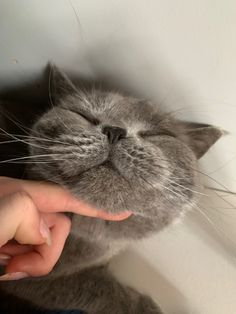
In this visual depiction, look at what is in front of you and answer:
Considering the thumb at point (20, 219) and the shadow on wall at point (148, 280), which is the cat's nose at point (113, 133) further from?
the shadow on wall at point (148, 280)

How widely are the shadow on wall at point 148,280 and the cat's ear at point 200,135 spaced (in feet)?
1.16

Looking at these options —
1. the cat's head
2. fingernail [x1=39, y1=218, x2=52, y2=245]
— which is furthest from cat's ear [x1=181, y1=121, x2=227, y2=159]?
fingernail [x1=39, y1=218, x2=52, y2=245]

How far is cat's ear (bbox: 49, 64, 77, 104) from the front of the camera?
1.07 meters

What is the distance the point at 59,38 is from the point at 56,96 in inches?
7.6

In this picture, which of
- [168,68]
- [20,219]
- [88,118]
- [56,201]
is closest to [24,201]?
[20,219]

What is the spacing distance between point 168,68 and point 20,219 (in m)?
0.51

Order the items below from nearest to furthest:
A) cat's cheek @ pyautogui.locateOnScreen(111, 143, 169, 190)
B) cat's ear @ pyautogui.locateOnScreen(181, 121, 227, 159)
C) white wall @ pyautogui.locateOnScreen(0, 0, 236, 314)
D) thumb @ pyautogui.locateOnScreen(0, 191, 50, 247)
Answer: thumb @ pyautogui.locateOnScreen(0, 191, 50, 247) < cat's cheek @ pyautogui.locateOnScreen(111, 143, 169, 190) < white wall @ pyautogui.locateOnScreen(0, 0, 236, 314) < cat's ear @ pyautogui.locateOnScreen(181, 121, 227, 159)

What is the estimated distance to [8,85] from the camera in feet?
3.87

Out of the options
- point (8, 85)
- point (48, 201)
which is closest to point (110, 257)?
point (48, 201)

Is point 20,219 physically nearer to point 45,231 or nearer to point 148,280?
point 45,231

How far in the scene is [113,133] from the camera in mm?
791

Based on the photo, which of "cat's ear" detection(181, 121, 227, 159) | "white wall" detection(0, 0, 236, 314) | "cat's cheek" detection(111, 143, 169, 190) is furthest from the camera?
"cat's ear" detection(181, 121, 227, 159)

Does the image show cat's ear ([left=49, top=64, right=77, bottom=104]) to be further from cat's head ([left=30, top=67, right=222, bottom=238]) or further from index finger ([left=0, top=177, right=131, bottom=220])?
index finger ([left=0, top=177, right=131, bottom=220])

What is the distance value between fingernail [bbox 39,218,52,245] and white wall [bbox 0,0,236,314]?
1.32 ft
